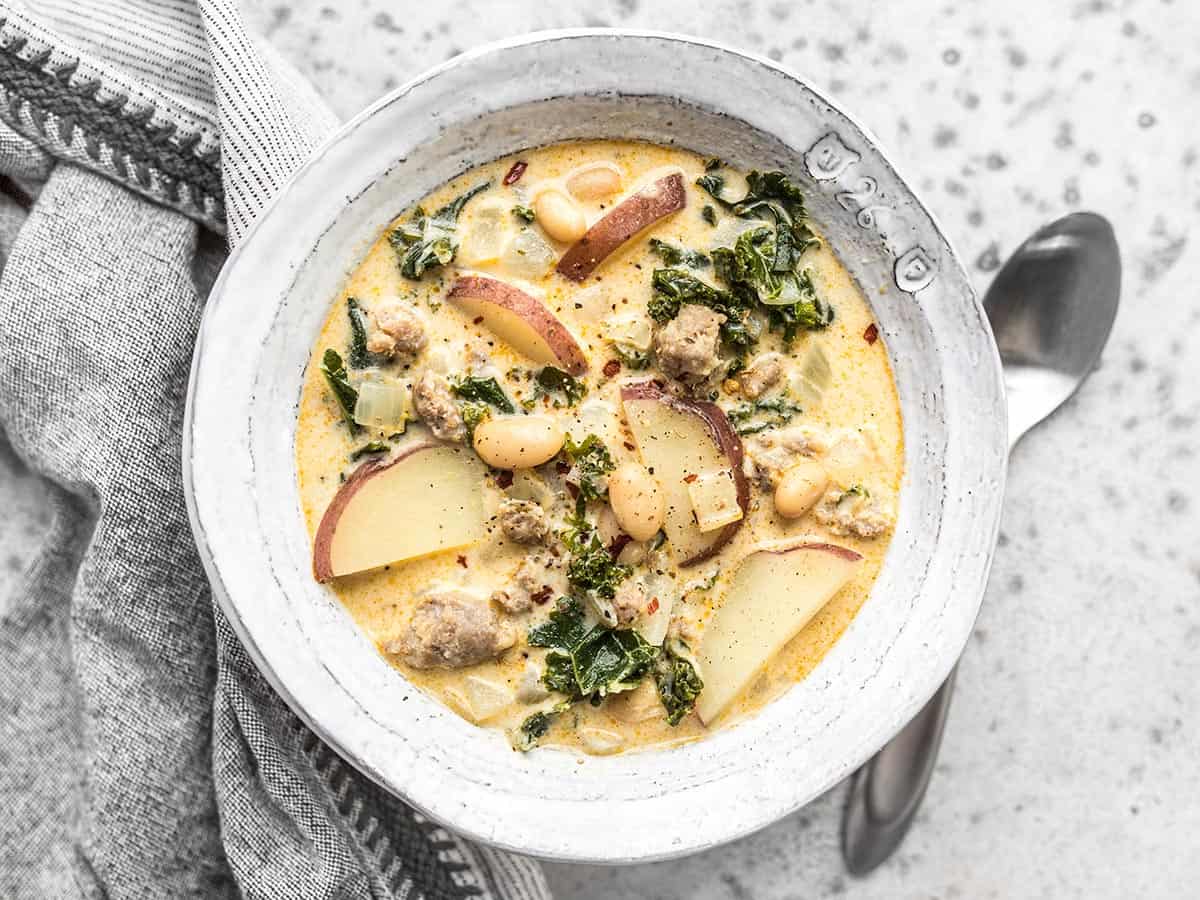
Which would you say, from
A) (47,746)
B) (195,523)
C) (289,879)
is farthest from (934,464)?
(47,746)

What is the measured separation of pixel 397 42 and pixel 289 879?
2.03 metres

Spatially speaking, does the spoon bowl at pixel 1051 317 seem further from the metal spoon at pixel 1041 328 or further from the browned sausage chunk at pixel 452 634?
the browned sausage chunk at pixel 452 634

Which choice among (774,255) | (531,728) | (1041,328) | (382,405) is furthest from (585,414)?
(1041,328)

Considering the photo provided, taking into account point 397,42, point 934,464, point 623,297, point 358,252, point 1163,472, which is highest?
point 397,42

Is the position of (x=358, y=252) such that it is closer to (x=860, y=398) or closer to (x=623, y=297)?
(x=623, y=297)

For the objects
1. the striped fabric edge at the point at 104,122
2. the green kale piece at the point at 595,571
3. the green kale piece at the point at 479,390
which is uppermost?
the striped fabric edge at the point at 104,122

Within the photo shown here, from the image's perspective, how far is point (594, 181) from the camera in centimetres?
248

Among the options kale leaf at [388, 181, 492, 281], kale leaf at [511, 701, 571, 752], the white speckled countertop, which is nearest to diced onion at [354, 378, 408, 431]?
kale leaf at [388, 181, 492, 281]

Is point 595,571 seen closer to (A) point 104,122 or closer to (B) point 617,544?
(B) point 617,544

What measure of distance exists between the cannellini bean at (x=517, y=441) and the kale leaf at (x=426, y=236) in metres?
0.37

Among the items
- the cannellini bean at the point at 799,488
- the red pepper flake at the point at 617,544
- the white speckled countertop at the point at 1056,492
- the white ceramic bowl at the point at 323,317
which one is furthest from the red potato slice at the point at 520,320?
the white speckled countertop at the point at 1056,492

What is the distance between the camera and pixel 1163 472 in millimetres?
2959

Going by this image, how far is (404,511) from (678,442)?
1.95 feet

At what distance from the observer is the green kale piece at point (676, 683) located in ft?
8.05
